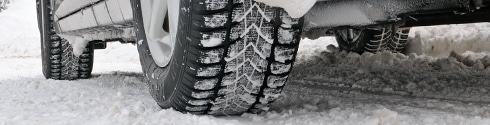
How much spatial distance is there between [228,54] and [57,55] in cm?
268

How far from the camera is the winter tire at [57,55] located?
3.94 meters

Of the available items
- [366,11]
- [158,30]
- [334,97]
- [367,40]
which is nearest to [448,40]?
[367,40]

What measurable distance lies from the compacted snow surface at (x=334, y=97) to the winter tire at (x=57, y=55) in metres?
0.39

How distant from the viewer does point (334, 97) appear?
2.67m

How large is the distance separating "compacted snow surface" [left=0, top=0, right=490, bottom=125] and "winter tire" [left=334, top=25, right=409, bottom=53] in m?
0.11

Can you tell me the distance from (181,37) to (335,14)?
522mm

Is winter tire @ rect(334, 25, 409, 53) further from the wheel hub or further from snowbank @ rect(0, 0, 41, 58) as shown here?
snowbank @ rect(0, 0, 41, 58)

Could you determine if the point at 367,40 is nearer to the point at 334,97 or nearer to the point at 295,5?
the point at 334,97

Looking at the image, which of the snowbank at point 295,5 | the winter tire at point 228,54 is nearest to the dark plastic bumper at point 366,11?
the winter tire at point 228,54

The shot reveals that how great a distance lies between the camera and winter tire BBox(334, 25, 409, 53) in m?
4.72

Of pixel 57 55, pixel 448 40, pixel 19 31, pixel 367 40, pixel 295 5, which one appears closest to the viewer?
pixel 295 5

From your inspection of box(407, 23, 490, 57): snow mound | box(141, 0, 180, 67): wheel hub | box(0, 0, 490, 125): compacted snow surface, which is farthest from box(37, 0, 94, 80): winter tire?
box(407, 23, 490, 57): snow mound

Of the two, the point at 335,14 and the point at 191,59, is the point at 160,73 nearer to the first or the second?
the point at 191,59

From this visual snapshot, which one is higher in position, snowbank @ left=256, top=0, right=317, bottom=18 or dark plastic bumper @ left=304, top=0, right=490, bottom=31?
snowbank @ left=256, top=0, right=317, bottom=18
